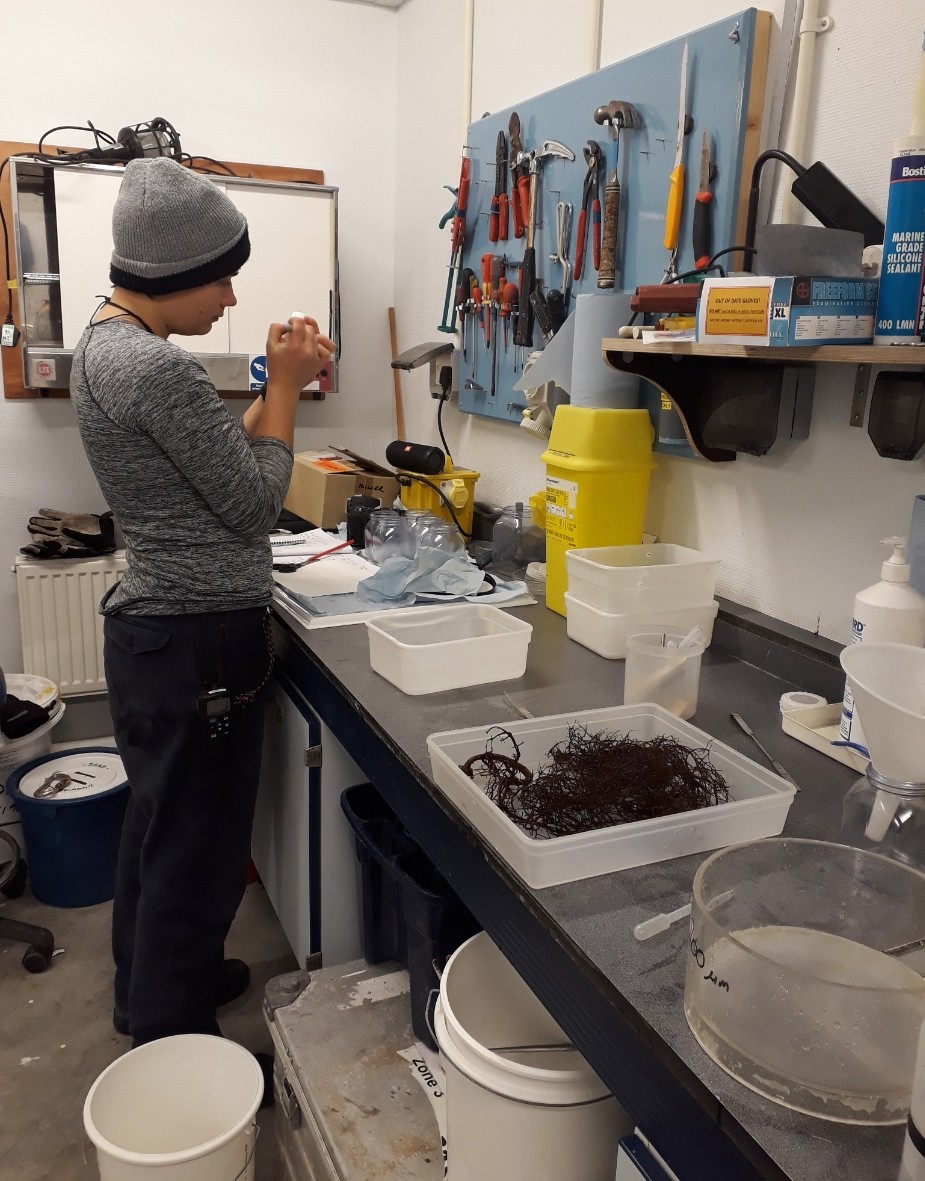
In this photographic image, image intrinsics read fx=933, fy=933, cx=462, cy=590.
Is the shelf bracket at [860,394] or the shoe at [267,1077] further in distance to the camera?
the shoe at [267,1077]

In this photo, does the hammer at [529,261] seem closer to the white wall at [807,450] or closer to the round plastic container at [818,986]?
the white wall at [807,450]

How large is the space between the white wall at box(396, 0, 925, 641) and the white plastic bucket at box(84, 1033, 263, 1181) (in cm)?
121

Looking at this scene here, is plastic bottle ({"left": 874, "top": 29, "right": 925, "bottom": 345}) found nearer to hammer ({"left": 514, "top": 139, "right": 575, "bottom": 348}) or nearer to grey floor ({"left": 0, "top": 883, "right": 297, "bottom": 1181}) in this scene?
hammer ({"left": 514, "top": 139, "right": 575, "bottom": 348})

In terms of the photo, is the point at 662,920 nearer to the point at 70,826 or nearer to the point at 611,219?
the point at 611,219

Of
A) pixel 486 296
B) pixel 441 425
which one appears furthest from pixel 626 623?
pixel 441 425

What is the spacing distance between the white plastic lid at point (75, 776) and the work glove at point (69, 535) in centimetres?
60

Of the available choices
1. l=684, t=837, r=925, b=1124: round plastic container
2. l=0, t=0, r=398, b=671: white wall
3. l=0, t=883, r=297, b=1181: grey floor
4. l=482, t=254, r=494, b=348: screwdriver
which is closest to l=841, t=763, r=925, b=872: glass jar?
l=684, t=837, r=925, b=1124: round plastic container

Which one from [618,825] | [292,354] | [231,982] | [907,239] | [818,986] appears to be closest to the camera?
[818,986]

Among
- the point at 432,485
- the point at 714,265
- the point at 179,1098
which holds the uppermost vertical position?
the point at 714,265

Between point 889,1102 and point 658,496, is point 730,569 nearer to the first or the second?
point 658,496

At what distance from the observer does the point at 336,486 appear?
2.60 meters

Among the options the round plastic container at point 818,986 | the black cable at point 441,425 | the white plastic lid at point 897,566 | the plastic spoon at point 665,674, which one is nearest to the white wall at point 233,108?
the black cable at point 441,425

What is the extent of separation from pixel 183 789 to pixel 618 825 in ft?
3.17

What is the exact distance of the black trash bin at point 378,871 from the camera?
5.48 ft
